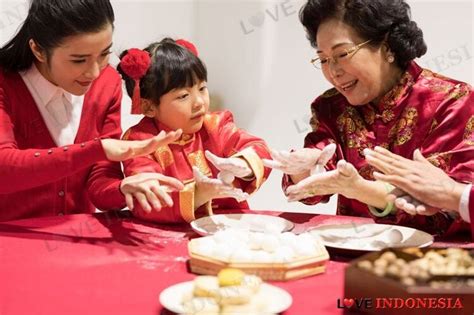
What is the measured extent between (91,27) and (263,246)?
0.85 m

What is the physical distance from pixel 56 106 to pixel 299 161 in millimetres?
780

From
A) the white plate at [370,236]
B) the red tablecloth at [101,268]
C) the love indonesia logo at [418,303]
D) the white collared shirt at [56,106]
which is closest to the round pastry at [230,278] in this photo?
the red tablecloth at [101,268]

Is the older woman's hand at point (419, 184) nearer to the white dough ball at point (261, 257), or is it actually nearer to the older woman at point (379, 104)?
the older woman at point (379, 104)

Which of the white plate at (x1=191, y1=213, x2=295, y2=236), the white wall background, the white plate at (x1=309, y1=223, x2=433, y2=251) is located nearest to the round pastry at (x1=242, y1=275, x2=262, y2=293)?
the white plate at (x1=309, y1=223, x2=433, y2=251)

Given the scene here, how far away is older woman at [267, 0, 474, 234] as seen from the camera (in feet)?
5.73

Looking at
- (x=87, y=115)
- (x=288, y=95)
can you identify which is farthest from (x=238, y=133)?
(x=288, y=95)

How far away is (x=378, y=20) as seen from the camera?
186 cm

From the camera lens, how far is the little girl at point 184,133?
176cm

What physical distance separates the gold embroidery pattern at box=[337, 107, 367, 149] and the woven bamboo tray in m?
0.60

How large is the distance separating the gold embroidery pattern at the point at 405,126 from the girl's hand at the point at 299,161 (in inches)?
8.5

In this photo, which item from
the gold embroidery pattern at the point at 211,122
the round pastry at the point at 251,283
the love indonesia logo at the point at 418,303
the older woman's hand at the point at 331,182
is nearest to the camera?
the love indonesia logo at the point at 418,303

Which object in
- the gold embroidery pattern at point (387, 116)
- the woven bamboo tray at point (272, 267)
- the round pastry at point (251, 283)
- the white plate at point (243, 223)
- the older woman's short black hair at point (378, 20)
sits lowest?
the white plate at point (243, 223)

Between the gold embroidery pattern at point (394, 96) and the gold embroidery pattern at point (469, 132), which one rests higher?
the gold embroidery pattern at point (394, 96)

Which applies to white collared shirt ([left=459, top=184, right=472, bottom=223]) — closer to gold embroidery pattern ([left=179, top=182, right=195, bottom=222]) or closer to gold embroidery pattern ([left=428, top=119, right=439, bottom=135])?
gold embroidery pattern ([left=428, top=119, right=439, bottom=135])
